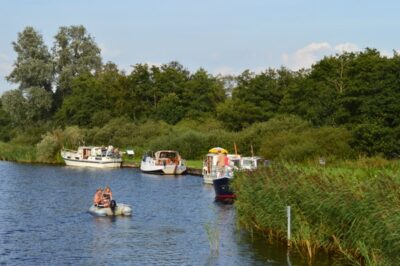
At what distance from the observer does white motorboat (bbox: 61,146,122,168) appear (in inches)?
3748

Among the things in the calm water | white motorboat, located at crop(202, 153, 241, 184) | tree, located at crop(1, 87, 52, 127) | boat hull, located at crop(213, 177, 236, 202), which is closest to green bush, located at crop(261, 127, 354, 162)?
white motorboat, located at crop(202, 153, 241, 184)

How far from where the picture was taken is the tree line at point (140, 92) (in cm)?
9293

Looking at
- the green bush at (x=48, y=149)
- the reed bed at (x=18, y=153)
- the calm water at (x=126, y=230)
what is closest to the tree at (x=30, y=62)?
the reed bed at (x=18, y=153)

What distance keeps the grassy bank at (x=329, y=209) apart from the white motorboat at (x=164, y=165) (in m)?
46.1

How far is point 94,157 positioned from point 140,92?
32860 mm

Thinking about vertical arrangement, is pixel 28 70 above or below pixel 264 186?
above

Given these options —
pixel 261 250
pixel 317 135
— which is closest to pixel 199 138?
pixel 317 135

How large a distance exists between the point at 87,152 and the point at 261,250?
238 ft

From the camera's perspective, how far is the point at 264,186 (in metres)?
32.5

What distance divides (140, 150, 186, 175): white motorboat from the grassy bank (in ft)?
151

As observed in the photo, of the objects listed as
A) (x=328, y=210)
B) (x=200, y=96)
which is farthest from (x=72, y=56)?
(x=328, y=210)

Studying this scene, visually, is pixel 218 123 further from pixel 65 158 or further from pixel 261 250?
pixel 261 250

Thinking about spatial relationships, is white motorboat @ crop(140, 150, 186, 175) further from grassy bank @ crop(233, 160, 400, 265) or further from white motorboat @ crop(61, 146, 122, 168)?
grassy bank @ crop(233, 160, 400, 265)

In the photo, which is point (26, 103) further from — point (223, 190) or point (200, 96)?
point (223, 190)
